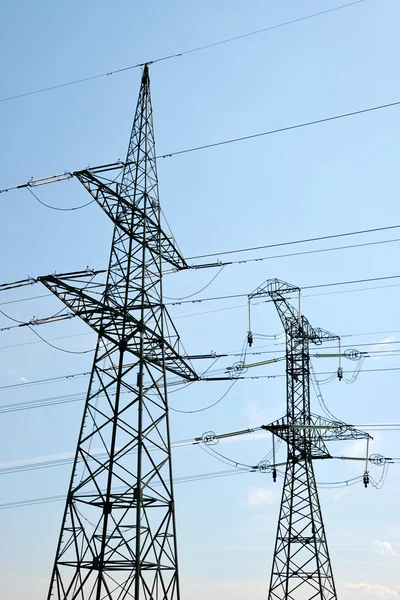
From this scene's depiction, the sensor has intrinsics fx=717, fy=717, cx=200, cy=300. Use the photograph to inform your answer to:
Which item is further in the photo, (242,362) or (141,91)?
(242,362)

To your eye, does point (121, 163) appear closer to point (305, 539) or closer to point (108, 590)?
point (108, 590)

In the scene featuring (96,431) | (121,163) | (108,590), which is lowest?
(108,590)

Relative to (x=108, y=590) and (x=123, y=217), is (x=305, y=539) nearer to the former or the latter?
(x=108, y=590)

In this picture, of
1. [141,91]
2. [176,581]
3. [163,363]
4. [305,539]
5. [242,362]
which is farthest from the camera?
[305,539]

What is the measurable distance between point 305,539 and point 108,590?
1906 cm

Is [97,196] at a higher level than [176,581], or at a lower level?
higher

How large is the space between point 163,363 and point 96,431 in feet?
13.1

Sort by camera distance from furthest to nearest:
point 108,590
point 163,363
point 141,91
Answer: point 141,91
point 163,363
point 108,590

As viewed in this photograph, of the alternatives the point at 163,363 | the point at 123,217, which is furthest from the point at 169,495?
the point at 123,217

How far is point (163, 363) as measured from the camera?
92.5ft

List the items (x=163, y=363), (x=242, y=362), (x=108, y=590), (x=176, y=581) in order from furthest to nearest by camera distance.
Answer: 1. (x=242, y=362)
2. (x=163, y=363)
3. (x=176, y=581)
4. (x=108, y=590)

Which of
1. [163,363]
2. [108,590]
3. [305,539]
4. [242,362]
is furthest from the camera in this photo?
[305,539]

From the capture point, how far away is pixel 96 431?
25.8 meters

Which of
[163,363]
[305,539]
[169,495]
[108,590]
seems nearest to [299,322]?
[305,539]
